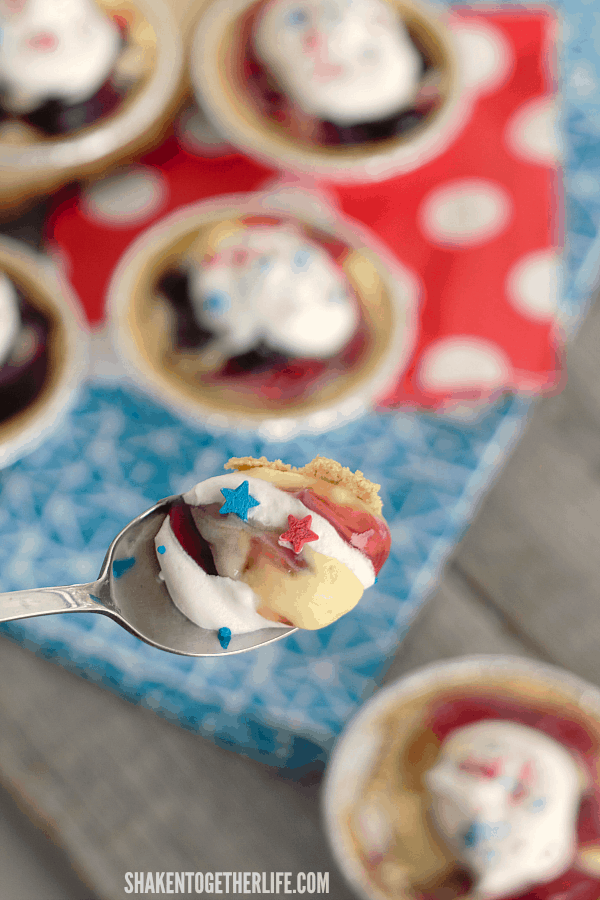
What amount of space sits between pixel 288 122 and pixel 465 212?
0.70ft

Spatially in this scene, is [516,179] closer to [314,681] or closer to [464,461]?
[464,461]

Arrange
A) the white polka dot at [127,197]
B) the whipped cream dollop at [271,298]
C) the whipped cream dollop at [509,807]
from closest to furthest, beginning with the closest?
1. the whipped cream dollop at [509,807]
2. the whipped cream dollop at [271,298]
3. the white polka dot at [127,197]

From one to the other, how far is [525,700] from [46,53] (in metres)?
0.76

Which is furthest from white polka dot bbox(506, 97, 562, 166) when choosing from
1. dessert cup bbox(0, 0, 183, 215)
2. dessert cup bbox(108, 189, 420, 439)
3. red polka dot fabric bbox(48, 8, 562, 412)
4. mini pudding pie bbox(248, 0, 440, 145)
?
dessert cup bbox(0, 0, 183, 215)

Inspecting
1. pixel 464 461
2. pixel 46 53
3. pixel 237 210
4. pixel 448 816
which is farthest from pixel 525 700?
pixel 46 53

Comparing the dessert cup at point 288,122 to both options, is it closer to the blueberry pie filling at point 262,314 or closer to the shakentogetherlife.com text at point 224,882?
the blueberry pie filling at point 262,314

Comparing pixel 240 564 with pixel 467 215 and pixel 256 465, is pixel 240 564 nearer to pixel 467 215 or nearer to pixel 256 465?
pixel 256 465

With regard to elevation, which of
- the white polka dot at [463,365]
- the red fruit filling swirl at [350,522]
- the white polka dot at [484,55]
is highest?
the white polka dot at [484,55]

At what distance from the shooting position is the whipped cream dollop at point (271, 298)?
712 mm

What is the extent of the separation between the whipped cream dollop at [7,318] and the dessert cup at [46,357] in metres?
0.01

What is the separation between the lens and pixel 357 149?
835mm

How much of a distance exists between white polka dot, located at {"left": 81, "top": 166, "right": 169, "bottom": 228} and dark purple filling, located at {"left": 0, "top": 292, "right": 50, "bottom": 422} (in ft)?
0.57

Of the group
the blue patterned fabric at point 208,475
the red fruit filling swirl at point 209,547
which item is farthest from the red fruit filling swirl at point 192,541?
the blue patterned fabric at point 208,475

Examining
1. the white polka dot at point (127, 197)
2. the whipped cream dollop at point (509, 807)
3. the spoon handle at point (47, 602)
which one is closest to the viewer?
the spoon handle at point (47, 602)
